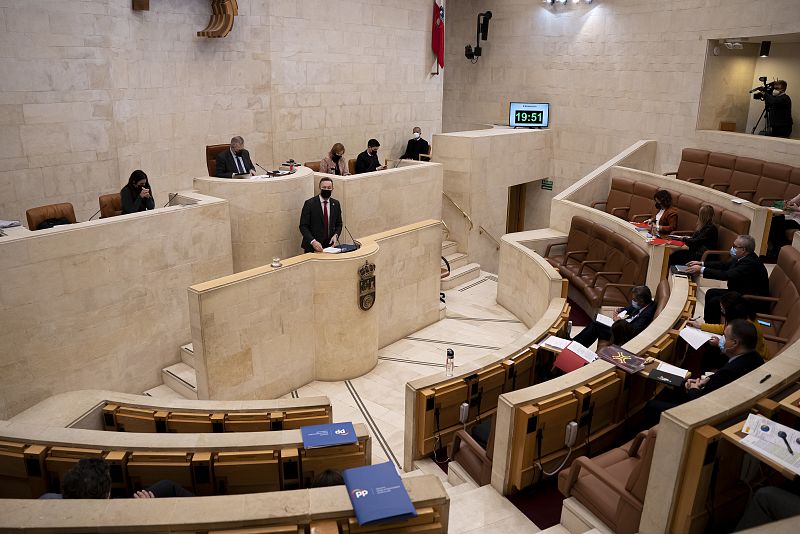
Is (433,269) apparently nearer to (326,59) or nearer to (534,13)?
(326,59)

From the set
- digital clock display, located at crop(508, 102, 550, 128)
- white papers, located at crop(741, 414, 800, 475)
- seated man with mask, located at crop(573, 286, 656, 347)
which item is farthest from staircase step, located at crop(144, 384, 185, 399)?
digital clock display, located at crop(508, 102, 550, 128)

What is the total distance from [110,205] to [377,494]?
19.7 ft

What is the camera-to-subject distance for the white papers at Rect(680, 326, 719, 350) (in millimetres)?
5259

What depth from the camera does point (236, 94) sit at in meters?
10.7

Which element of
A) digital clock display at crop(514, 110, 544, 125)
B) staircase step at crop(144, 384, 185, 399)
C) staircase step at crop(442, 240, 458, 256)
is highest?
digital clock display at crop(514, 110, 544, 125)

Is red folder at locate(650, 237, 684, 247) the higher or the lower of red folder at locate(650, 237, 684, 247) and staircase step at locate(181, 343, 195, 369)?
the higher

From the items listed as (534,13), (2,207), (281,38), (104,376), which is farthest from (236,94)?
(534,13)

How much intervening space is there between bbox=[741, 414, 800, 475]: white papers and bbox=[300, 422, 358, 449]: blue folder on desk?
2.30 m

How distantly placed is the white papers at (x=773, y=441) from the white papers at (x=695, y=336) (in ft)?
6.66

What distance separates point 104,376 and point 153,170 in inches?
153

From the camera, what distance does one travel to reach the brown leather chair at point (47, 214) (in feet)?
22.7

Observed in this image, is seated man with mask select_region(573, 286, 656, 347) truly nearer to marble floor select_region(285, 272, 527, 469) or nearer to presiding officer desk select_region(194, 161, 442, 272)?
marble floor select_region(285, 272, 527, 469)

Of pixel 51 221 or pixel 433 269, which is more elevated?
pixel 51 221

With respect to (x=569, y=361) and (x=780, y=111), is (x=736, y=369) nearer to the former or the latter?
(x=569, y=361)
